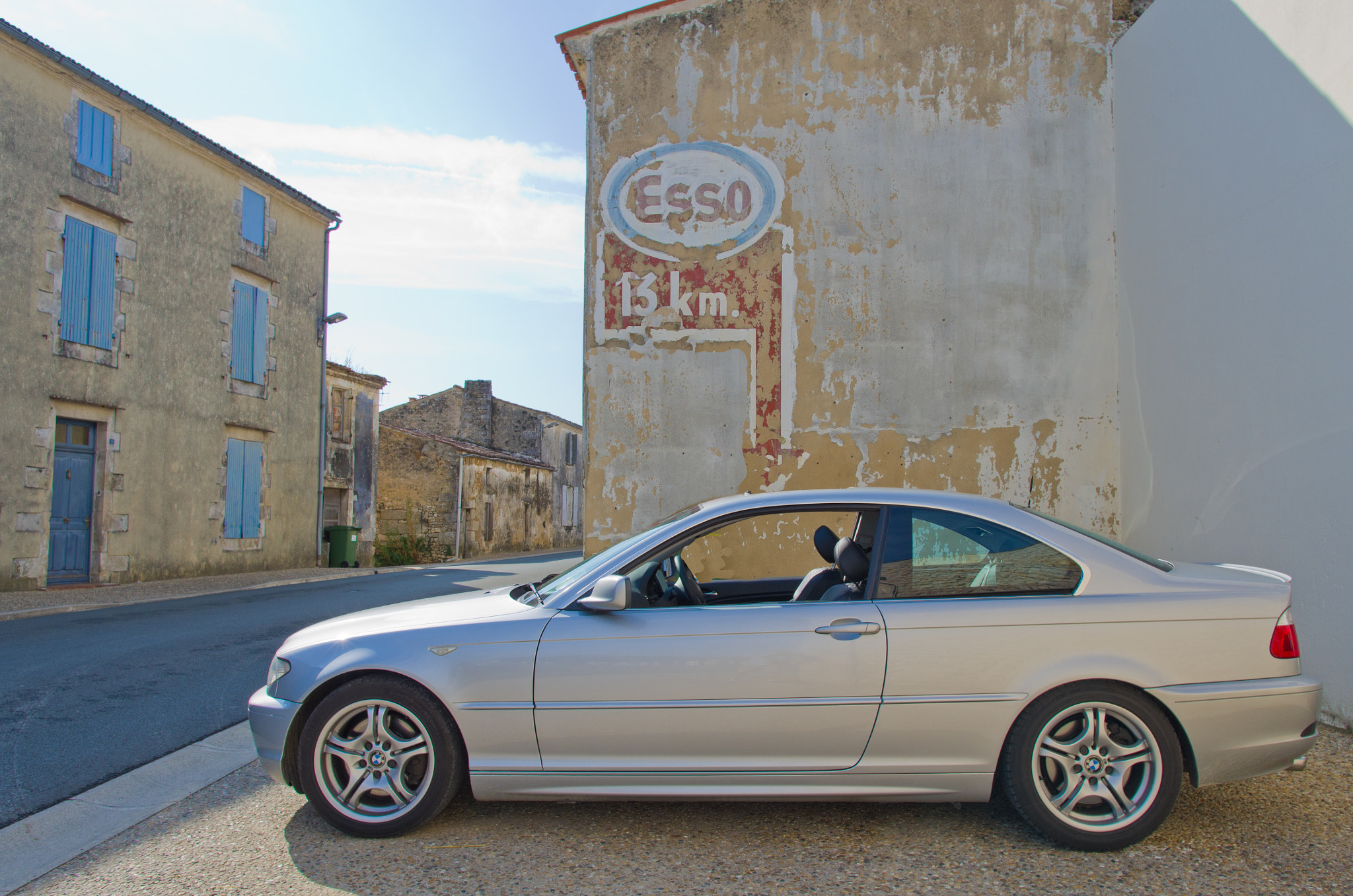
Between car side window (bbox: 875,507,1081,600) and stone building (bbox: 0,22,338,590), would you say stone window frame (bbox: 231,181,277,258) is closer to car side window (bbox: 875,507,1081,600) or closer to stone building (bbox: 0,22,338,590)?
stone building (bbox: 0,22,338,590)

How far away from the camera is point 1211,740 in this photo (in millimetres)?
3047

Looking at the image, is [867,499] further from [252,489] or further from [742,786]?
[252,489]

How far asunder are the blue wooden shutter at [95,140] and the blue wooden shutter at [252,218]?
3231mm

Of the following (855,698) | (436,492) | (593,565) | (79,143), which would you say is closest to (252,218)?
(79,143)

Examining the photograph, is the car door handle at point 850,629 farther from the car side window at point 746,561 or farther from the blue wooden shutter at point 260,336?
the blue wooden shutter at point 260,336

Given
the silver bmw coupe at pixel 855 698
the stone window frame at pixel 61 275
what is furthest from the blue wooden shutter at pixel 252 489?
the silver bmw coupe at pixel 855 698

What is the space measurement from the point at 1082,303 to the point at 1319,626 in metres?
3.38

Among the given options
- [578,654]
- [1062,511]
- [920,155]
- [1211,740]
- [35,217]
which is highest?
[35,217]

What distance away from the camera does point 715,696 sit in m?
3.10

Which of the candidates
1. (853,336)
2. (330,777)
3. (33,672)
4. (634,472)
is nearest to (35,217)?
(33,672)

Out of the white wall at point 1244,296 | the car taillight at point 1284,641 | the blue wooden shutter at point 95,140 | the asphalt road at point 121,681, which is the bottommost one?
the asphalt road at point 121,681

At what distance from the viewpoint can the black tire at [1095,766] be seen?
9.96ft

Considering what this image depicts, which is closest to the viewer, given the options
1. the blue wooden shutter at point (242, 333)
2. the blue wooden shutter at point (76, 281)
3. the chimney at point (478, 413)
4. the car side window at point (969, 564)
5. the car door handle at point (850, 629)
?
the car door handle at point (850, 629)

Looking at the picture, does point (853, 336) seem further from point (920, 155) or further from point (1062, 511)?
point (1062, 511)
